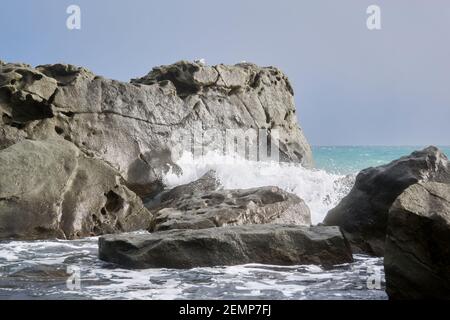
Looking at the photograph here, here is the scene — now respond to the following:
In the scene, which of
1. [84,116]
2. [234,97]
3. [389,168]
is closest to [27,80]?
[84,116]

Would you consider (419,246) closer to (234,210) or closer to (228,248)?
(228,248)

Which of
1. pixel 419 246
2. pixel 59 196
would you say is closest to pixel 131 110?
pixel 59 196

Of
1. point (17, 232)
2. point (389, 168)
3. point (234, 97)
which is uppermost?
point (234, 97)

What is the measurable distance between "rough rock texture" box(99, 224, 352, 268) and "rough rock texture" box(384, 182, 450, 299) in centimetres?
181

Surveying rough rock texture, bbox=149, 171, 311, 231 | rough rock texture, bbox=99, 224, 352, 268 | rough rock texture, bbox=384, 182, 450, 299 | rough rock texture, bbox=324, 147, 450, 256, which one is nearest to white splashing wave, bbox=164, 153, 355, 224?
rough rock texture, bbox=149, 171, 311, 231

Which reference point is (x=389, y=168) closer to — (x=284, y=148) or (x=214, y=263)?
(x=214, y=263)

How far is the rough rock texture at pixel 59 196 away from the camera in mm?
9156

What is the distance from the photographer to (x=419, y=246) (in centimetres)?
491

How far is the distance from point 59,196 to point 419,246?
620cm

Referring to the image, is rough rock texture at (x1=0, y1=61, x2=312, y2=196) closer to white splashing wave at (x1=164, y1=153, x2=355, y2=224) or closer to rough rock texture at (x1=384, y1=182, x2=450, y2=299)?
white splashing wave at (x1=164, y1=153, x2=355, y2=224)

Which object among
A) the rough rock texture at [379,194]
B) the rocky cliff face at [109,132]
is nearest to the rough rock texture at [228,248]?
the rough rock texture at [379,194]

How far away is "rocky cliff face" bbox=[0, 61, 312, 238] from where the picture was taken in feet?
31.1

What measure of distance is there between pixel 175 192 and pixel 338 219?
5.11 meters

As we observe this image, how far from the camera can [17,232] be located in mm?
8969
